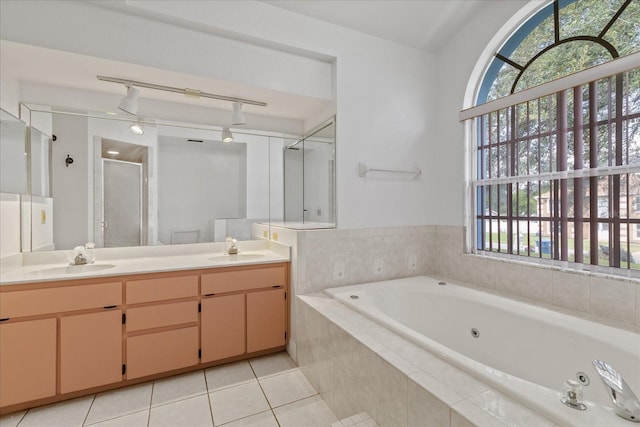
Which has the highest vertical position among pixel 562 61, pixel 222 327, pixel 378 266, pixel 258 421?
pixel 562 61

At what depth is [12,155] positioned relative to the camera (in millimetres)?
2031

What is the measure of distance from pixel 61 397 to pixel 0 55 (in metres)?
2.15

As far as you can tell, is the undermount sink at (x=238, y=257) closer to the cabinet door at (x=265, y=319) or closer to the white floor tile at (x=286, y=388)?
the cabinet door at (x=265, y=319)

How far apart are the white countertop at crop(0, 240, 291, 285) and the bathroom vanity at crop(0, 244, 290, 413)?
15mm

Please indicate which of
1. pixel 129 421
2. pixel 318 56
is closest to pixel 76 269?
pixel 129 421

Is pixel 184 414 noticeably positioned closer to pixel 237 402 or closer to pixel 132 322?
pixel 237 402

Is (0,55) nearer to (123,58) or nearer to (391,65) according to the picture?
(123,58)

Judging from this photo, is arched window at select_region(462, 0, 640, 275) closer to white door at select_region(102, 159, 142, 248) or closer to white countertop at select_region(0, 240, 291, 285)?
white countertop at select_region(0, 240, 291, 285)

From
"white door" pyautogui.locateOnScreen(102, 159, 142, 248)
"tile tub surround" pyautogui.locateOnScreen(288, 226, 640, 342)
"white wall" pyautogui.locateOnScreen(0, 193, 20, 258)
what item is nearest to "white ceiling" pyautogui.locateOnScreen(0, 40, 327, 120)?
"white door" pyautogui.locateOnScreen(102, 159, 142, 248)

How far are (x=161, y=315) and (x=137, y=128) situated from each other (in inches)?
60.8

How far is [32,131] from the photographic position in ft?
7.18

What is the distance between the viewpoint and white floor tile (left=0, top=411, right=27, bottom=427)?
5.48ft

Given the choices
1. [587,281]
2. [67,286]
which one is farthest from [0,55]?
[587,281]

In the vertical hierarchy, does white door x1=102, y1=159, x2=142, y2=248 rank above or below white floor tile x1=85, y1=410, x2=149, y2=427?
above
